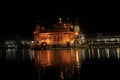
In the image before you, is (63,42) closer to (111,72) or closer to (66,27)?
(66,27)

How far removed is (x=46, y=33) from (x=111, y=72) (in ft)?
169

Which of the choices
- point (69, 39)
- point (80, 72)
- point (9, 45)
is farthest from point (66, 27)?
point (80, 72)

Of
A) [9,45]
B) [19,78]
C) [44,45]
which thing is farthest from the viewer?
[9,45]

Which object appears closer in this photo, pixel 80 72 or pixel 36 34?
pixel 80 72

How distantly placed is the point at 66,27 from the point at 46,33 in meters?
6.24

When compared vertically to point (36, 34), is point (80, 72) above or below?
below

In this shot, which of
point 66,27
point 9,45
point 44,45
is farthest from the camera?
point 9,45

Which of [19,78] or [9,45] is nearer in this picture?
[19,78]

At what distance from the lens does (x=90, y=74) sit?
18625 millimetres

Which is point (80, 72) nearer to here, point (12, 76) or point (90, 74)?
point (90, 74)

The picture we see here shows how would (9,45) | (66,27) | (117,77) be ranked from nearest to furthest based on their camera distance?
1. (117,77)
2. (66,27)
3. (9,45)

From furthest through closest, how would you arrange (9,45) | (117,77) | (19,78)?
(9,45)
(19,78)
(117,77)

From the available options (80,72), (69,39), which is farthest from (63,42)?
(80,72)

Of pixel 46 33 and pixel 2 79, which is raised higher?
pixel 46 33
